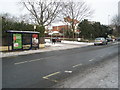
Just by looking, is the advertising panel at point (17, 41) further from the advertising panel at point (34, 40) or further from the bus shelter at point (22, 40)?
the advertising panel at point (34, 40)

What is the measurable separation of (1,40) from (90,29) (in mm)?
32359

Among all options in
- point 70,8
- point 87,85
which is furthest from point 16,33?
point 70,8

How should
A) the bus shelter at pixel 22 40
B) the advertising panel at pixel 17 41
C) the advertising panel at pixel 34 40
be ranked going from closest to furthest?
the bus shelter at pixel 22 40 < the advertising panel at pixel 17 41 < the advertising panel at pixel 34 40

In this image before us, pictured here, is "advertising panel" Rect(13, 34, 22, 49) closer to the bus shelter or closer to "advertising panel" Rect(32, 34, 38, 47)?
the bus shelter

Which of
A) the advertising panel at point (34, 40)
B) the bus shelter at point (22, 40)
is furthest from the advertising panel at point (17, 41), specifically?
the advertising panel at point (34, 40)

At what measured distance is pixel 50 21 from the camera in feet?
91.9

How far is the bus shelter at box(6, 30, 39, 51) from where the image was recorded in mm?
13312

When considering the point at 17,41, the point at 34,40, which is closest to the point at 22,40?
the point at 17,41

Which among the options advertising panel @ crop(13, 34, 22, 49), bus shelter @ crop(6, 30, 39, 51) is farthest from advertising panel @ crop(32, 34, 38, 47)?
advertising panel @ crop(13, 34, 22, 49)

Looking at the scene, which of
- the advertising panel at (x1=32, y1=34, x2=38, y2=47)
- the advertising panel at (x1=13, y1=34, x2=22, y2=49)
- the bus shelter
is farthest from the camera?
the advertising panel at (x1=32, y1=34, x2=38, y2=47)

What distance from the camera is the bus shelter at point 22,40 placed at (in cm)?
1331

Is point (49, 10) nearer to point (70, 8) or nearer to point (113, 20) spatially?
point (70, 8)

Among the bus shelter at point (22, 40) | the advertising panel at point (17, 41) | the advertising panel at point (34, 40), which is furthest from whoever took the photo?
the advertising panel at point (34, 40)

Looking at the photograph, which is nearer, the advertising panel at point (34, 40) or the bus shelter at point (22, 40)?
the bus shelter at point (22, 40)
